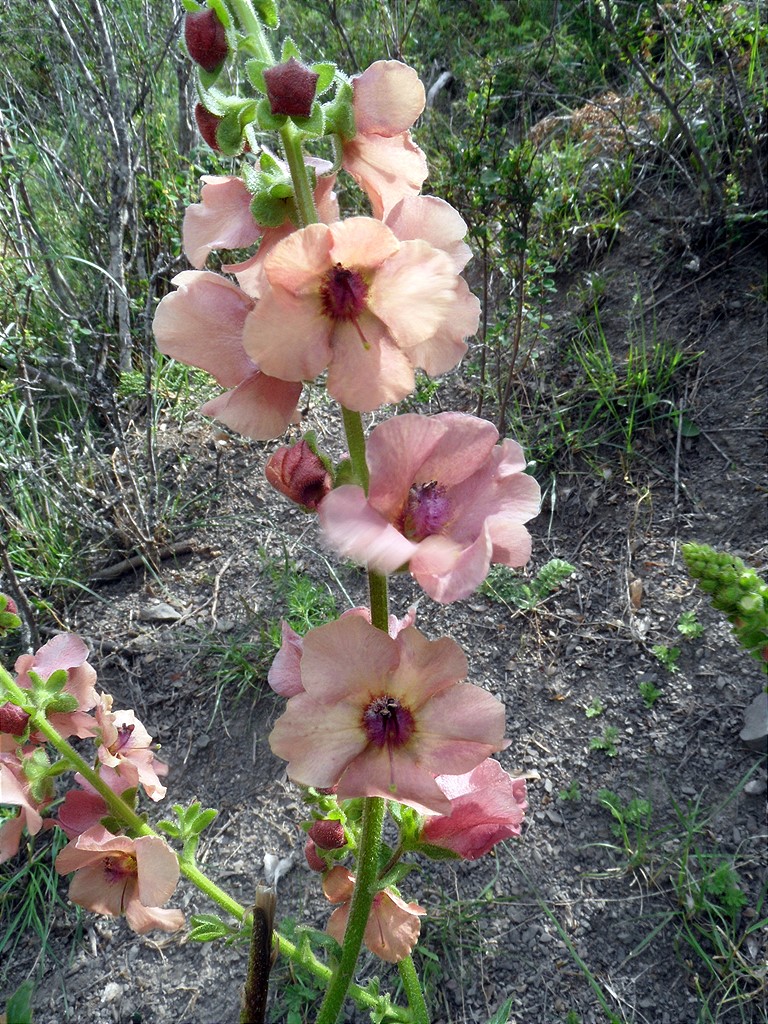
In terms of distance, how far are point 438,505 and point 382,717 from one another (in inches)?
11.8

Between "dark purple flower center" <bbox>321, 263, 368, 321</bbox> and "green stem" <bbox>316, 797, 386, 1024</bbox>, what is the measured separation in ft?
2.33

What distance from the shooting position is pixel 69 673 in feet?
4.51

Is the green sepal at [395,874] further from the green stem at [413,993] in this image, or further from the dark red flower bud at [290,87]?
the dark red flower bud at [290,87]

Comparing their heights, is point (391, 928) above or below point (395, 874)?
below

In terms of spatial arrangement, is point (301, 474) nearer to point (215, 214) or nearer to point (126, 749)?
point (215, 214)

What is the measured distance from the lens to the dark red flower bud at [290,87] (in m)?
0.83

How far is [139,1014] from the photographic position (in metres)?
1.88

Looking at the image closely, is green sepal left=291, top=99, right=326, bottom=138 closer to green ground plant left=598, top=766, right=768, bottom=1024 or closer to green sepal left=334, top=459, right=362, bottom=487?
green sepal left=334, top=459, right=362, bottom=487

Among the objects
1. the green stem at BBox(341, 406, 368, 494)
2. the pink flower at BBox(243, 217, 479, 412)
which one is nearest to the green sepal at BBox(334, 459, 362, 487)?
the green stem at BBox(341, 406, 368, 494)

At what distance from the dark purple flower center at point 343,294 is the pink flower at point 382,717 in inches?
15.3

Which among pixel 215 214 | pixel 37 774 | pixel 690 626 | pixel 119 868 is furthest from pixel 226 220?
pixel 690 626

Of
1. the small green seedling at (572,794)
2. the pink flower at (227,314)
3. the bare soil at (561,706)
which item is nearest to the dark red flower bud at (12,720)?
the pink flower at (227,314)

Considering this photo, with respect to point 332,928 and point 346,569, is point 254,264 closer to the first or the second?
point 332,928

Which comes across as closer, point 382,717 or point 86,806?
point 382,717
